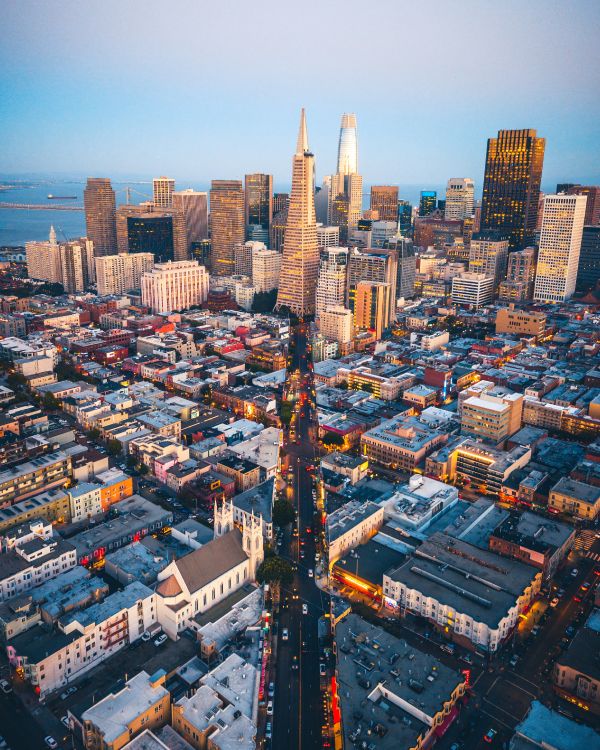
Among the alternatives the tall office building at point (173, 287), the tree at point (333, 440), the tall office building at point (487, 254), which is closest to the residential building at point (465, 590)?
the tree at point (333, 440)

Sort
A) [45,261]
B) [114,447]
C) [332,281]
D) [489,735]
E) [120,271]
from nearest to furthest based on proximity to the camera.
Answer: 1. [489,735]
2. [114,447]
3. [332,281]
4. [120,271]
5. [45,261]

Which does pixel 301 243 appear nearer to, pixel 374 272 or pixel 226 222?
pixel 374 272

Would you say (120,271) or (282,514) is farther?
(120,271)

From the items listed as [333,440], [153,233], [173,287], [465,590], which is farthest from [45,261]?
[465,590]

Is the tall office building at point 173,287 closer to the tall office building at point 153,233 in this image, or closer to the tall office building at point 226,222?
the tall office building at point 226,222

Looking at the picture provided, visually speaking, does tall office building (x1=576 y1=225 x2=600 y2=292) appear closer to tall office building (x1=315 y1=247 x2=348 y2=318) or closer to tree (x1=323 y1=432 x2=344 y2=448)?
tall office building (x1=315 y1=247 x2=348 y2=318)

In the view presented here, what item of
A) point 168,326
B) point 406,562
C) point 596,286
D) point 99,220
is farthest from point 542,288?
point 99,220
